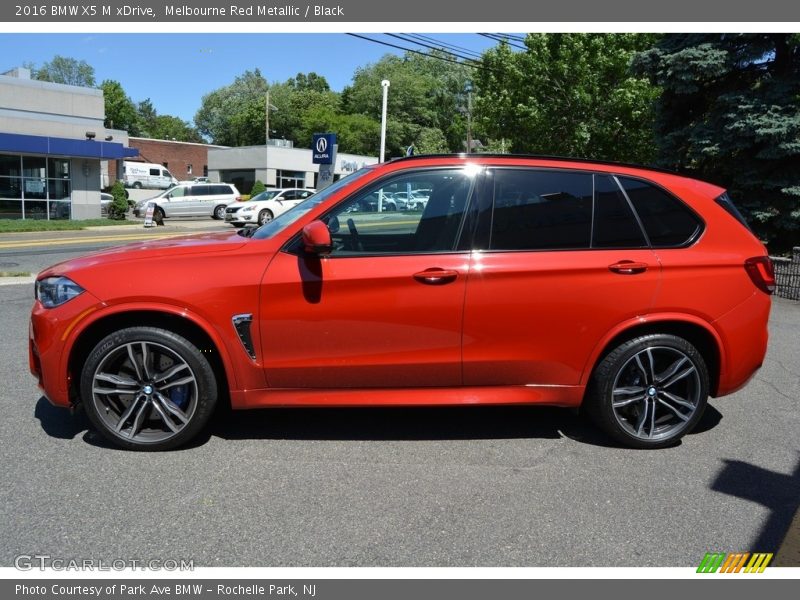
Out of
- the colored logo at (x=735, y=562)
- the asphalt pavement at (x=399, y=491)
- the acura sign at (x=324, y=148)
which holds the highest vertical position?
the acura sign at (x=324, y=148)

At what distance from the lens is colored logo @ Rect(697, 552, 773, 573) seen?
10.0 feet

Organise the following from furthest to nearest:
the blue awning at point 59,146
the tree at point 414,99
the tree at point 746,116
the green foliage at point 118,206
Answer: the tree at point 414,99 < the green foliage at point 118,206 < the blue awning at point 59,146 < the tree at point 746,116

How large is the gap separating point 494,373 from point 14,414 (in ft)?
11.1

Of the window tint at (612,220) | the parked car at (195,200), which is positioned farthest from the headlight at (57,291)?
the parked car at (195,200)

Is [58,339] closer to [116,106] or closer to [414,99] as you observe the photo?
[414,99]

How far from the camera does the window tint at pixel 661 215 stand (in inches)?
170

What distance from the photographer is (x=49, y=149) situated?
27.3 m

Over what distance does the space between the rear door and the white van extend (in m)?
53.7

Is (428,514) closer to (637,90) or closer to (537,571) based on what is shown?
(537,571)

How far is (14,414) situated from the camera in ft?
15.4

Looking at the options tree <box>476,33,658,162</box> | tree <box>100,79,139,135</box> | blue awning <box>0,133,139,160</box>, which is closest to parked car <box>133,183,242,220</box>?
blue awning <box>0,133,139,160</box>

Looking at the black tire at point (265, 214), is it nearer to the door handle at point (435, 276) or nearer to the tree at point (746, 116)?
the tree at point (746, 116)

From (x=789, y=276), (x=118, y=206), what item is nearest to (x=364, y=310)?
(x=789, y=276)

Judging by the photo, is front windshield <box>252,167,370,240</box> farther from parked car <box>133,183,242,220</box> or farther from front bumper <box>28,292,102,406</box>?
parked car <box>133,183,242,220</box>
